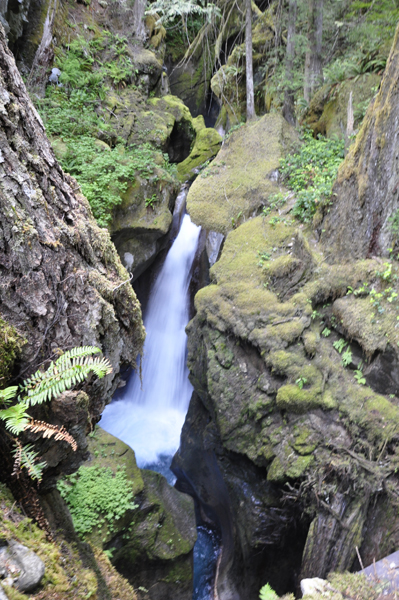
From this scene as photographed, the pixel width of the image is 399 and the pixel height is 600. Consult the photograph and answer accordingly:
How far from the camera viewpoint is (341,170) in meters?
6.11

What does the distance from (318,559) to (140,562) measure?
9.04 ft

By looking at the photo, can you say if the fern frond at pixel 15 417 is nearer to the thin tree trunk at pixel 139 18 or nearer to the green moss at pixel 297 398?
the green moss at pixel 297 398

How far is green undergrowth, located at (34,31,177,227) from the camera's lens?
855 centimetres

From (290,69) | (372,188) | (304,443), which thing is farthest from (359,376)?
(290,69)

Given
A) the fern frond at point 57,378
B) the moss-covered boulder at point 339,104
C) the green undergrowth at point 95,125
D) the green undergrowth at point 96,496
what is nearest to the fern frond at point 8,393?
the fern frond at point 57,378

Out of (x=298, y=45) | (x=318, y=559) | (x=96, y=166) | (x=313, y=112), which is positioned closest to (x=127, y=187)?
(x=96, y=166)

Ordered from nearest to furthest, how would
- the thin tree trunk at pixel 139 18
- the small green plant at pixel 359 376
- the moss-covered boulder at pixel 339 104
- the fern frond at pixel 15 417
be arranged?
1. the fern frond at pixel 15 417
2. the small green plant at pixel 359 376
3. the moss-covered boulder at pixel 339 104
4. the thin tree trunk at pixel 139 18

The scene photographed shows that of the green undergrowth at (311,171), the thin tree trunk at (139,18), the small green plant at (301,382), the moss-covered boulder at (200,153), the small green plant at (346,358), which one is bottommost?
the small green plant at (301,382)

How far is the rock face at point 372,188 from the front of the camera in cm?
514

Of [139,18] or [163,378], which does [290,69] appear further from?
[163,378]

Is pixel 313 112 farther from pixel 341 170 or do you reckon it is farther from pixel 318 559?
pixel 318 559

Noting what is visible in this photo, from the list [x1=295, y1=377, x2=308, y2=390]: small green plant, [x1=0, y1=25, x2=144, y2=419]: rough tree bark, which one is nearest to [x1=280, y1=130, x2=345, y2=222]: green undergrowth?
[x1=295, y1=377, x2=308, y2=390]: small green plant

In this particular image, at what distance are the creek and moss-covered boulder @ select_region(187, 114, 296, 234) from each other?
2348 mm

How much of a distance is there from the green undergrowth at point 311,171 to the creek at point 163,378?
3737 millimetres
